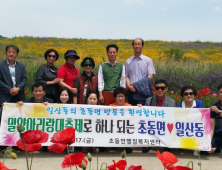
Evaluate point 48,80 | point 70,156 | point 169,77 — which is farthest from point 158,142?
point 169,77

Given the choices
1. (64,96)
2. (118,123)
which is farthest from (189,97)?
(64,96)

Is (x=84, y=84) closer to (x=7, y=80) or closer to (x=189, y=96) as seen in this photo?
(x=7, y=80)

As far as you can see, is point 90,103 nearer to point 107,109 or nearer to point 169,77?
point 107,109

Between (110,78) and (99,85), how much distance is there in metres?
0.26

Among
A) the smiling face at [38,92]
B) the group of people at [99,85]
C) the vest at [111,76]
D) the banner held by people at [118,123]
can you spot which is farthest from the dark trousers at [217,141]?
the smiling face at [38,92]

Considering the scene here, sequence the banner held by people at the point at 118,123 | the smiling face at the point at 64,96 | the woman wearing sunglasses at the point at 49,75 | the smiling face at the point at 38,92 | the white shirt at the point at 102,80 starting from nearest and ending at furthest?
the banner held by people at the point at 118,123
the smiling face at the point at 38,92
the smiling face at the point at 64,96
the white shirt at the point at 102,80
the woman wearing sunglasses at the point at 49,75

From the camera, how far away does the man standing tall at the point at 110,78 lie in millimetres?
5043

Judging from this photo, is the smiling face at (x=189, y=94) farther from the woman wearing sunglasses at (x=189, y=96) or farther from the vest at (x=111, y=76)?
the vest at (x=111, y=76)

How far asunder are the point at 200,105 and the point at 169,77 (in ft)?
16.2

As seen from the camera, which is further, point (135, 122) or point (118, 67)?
point (118, 67)

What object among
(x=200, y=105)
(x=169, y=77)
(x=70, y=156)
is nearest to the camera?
(x=70, y=156)

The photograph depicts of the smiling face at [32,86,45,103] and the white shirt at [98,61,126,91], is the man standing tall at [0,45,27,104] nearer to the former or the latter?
the smiling face at [32,86,45,103]

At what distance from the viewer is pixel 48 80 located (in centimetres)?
536

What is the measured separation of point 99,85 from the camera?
502 cm
